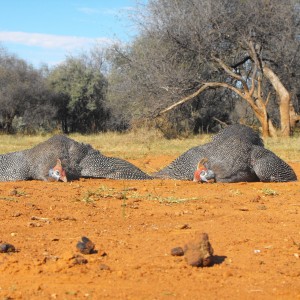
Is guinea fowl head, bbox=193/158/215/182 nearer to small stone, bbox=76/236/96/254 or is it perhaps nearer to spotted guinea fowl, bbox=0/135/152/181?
spotted guinea fowl, bbox=0/135/152/181

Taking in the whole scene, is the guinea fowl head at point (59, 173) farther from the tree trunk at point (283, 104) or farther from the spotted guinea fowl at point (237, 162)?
the tree trunk at point (283, 104)

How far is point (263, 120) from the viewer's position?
2239 centimetres

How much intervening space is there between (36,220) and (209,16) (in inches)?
696

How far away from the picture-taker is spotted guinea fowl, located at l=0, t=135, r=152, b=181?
9594mm

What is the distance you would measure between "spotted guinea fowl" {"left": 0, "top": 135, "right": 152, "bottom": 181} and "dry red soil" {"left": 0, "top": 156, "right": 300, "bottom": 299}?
133 cm

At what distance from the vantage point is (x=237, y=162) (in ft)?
31.6

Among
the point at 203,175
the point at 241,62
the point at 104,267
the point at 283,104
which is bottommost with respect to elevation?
the point at 203,175

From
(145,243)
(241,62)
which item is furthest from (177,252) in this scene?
(241,62)

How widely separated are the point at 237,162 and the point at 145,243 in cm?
497

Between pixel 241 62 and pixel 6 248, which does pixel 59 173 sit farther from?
pixel 241 62

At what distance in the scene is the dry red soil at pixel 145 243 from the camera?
379cm

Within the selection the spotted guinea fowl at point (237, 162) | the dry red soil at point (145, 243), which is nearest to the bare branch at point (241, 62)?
the spotted guinea fowl at point (237, 162)

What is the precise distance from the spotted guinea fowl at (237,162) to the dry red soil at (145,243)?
52.3 inches

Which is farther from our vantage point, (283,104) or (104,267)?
(283,104)
